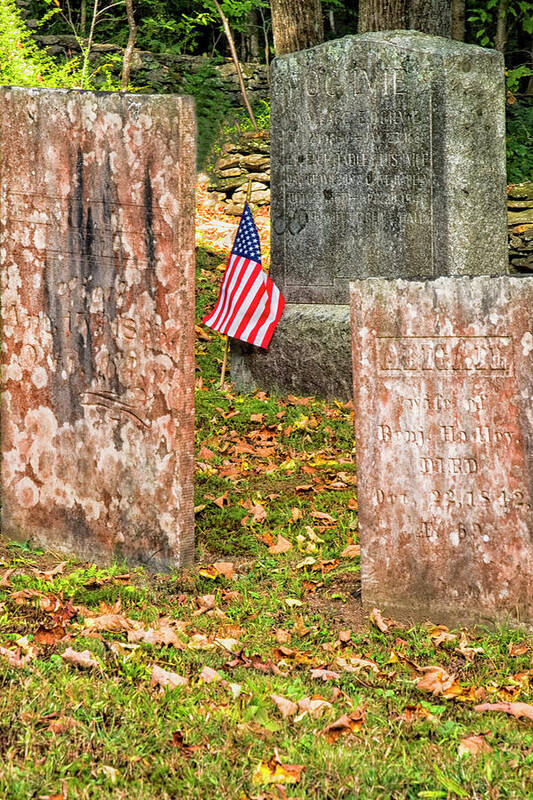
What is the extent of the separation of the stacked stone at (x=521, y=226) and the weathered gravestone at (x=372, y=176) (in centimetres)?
362

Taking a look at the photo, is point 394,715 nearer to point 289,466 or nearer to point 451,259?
point 289,466

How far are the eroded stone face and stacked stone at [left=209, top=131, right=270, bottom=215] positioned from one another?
18.3 feet

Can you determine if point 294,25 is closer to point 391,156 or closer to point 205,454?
point 391,156

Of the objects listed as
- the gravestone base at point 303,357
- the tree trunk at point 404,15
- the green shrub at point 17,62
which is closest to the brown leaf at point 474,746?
the gravestone base at point 303,357

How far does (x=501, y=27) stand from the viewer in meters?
16.5

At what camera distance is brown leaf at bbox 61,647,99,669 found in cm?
339

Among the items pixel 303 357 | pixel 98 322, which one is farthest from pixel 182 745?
pixel 303 357

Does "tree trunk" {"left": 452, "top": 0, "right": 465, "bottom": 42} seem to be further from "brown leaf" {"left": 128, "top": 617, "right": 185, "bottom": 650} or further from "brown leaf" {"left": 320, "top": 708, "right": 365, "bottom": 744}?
"brown leaf" {"left": 320, "top": 708, "right": 365, "bottom": 744}

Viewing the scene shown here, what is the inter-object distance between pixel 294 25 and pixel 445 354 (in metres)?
6.58

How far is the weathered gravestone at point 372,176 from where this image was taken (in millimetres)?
7578

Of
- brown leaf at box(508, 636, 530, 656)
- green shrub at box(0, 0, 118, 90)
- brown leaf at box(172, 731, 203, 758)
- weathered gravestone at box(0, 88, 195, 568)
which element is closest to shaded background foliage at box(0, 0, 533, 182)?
green shrub at box(0, 0, 118, 90)

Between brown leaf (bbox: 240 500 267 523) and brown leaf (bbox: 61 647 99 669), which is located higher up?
brown leaf (bbox: 240 500 267 523)

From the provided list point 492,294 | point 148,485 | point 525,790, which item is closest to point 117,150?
point 148,485

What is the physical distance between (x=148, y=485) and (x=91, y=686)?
4.77ft
